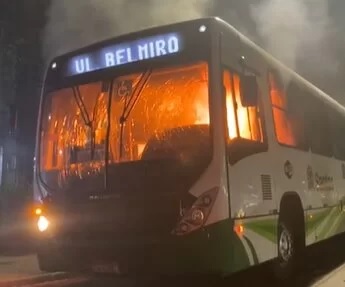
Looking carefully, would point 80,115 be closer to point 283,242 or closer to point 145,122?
point 145,122

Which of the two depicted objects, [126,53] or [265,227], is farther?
[265,227]

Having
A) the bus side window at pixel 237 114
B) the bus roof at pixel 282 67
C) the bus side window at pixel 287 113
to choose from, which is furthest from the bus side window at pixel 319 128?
the bus side window at pixel 237 114

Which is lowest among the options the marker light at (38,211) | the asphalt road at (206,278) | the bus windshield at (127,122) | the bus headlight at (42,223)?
the asphalt road at (206,278)

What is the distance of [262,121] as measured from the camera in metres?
6.63

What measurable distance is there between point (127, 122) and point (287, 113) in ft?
8.37

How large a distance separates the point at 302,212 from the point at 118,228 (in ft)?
9.48

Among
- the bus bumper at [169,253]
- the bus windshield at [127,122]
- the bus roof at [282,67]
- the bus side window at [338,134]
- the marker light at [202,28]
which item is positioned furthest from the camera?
the bus side window at [338,134]

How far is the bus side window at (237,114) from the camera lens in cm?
584

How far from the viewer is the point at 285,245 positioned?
287 inches

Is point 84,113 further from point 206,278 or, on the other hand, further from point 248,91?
point 206,278

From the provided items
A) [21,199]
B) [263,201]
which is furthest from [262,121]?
[21,199]

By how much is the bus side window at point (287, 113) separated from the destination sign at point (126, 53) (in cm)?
167

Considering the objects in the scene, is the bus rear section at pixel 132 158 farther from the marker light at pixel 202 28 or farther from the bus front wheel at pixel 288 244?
the bus front wheel at pixel 288 244

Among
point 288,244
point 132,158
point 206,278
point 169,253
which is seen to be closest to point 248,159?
point 132,158
